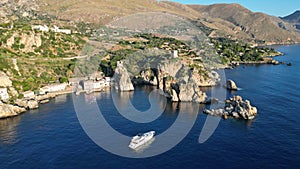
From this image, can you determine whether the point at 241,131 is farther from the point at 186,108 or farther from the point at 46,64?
the point at 46,64

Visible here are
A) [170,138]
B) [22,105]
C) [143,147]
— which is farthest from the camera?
[22,105]

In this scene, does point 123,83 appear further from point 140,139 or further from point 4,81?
point 140,139

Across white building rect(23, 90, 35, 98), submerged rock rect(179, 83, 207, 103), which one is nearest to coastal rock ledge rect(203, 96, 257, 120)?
submerged rock rect(179, 83, 207, 103)

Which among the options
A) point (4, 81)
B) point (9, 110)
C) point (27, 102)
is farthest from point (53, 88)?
point (9, 110)

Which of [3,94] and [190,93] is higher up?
[3,94]

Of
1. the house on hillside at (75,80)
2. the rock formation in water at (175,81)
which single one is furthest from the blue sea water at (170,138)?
the house on hillside at (75,80)

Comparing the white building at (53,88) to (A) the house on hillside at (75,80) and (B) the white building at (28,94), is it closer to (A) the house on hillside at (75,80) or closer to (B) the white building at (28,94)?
(A) the house on hillside at (75,80)

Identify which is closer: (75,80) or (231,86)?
(231,86)
